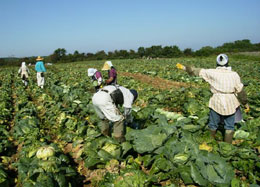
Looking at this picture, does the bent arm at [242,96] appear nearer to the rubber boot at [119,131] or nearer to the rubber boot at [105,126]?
the rubber boot at [119,131]

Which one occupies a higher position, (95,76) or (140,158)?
(95,76)

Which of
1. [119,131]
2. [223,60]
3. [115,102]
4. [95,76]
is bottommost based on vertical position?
[119,131]

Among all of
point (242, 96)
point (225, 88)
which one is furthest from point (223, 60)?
point (242, 96)

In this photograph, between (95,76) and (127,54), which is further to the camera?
(127,54)

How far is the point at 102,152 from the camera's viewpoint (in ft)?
11.0

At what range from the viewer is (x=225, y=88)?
11.7 ft

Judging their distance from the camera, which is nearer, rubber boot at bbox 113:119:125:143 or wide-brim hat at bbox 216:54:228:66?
wide-brim hat at bbox 216:54:228:66

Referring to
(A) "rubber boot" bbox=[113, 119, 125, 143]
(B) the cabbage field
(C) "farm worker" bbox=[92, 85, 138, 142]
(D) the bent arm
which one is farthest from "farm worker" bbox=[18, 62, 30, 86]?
(D) the bent arm

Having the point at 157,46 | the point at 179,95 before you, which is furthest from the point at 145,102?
the point at 157,46

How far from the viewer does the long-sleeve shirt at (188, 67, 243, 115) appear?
3.52 meters

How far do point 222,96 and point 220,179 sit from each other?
1.48m

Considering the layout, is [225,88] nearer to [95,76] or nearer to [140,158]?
[140,158]

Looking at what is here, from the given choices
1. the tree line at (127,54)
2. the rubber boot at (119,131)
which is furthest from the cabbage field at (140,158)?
the tree line at (127,54)

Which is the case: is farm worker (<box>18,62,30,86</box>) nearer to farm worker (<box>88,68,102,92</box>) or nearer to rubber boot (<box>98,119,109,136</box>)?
farm worker (<box>88,68,102,92</box>)
